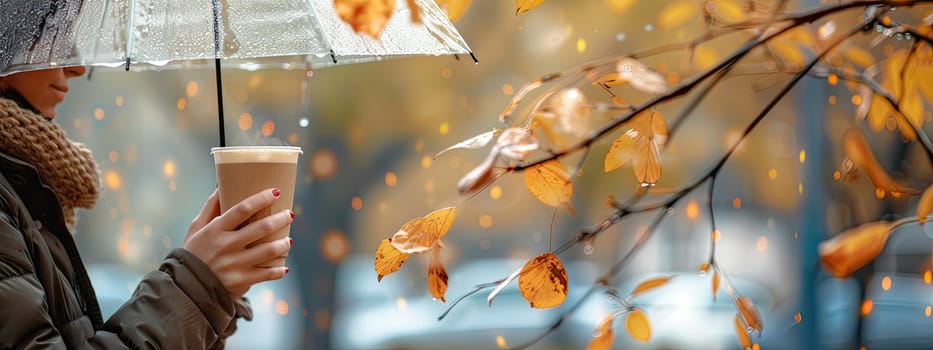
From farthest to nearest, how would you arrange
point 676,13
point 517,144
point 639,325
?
point 676,13
point 639,325
point 517,144

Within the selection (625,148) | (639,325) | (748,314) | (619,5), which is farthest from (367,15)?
(619,5)

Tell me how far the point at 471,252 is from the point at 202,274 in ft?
8.37

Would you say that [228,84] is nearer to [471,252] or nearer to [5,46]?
[471,252]

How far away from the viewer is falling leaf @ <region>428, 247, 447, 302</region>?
1.36 m

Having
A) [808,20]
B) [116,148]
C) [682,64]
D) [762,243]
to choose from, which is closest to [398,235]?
[808,20]

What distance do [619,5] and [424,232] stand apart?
8.17 feet

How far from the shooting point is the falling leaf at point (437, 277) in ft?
4.46

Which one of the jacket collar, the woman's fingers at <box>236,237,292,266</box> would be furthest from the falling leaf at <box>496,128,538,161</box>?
the jacket collar

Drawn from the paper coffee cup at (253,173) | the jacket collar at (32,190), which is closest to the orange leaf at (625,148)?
the paper coffee cup at (253,173)

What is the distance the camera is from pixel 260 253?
127cm

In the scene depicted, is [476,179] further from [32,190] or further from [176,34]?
[32,190]

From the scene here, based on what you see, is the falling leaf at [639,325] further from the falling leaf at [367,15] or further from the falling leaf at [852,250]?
the falling leaf at [367,15]

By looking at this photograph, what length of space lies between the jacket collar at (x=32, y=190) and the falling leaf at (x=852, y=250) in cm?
107

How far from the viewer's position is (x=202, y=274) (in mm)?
1280
